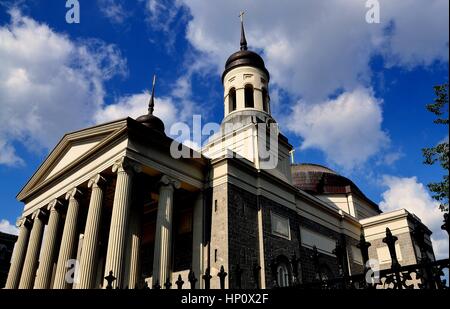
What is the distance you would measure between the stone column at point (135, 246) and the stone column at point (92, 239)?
5.92 feet

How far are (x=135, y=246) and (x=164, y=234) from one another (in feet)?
6.51

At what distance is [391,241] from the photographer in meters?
6.73

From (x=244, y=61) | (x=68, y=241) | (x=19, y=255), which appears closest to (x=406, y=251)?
(x=244, y=61)

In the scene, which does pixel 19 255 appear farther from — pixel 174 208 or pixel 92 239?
pixel 174 208

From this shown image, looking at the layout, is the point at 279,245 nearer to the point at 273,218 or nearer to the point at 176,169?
the point at 273,218

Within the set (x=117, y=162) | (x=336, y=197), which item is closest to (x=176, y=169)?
(x=117, y=162)

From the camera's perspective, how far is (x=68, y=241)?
1908cm

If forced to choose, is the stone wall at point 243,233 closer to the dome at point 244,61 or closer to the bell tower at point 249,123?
the bell tower at point 249,123

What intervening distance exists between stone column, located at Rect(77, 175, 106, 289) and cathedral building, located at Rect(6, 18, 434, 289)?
0.05 metres

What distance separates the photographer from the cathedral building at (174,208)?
17.7m

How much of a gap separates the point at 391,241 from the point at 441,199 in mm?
7651

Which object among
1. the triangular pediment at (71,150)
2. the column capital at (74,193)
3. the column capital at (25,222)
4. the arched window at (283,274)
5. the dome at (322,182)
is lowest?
the arched window at (283,274)

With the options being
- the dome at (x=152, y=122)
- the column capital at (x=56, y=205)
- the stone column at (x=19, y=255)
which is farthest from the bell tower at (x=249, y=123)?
the stone column at (x=19, y=255)

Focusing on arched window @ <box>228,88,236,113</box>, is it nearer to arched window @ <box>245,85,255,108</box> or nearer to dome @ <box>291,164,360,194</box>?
arched window @ <box>245,85,255,108</box>
